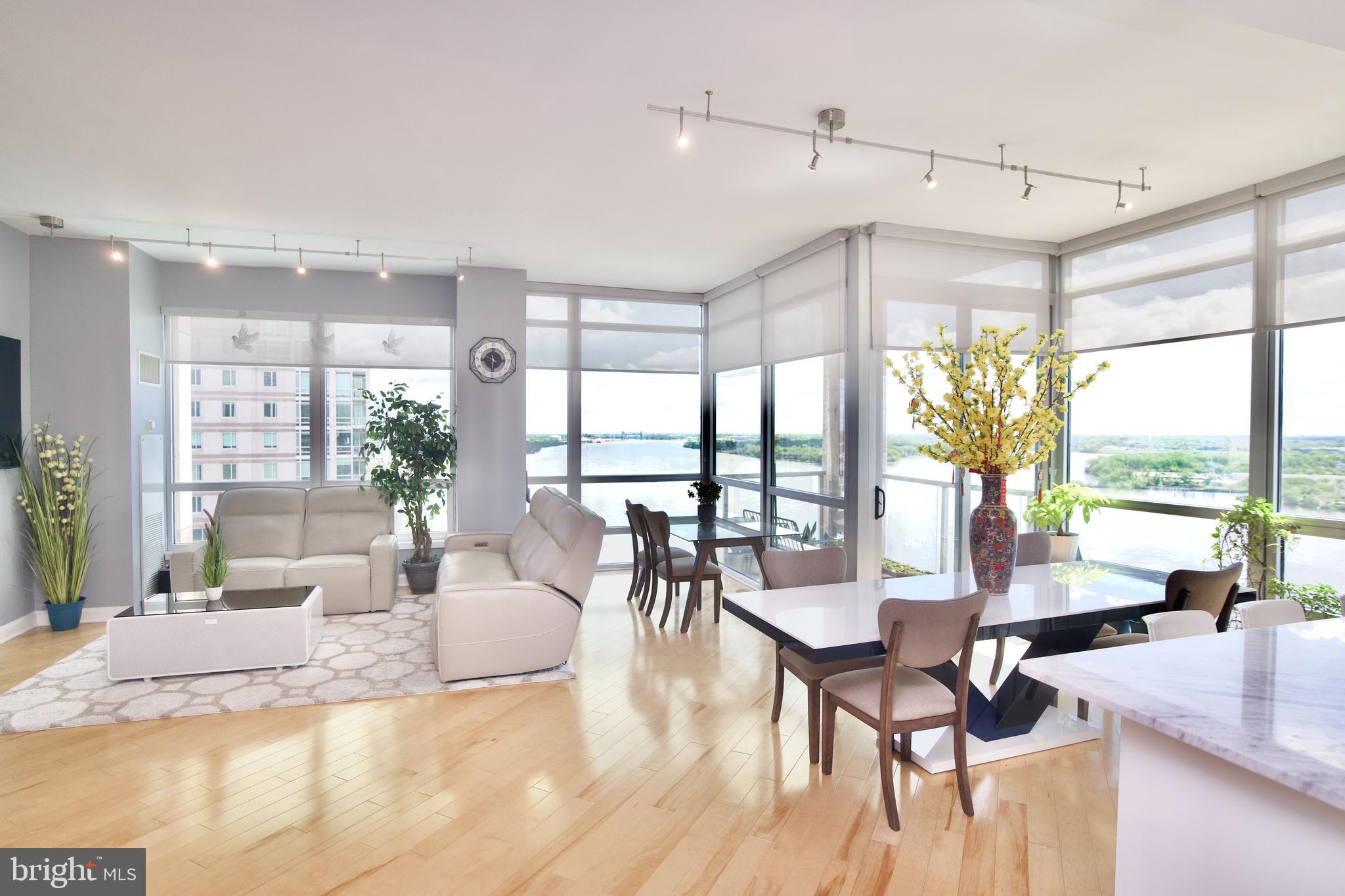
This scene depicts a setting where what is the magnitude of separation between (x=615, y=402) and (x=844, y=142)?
12.8ft

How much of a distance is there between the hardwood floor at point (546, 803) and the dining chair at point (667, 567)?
1346mm

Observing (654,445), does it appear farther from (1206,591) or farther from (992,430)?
(1206,591)

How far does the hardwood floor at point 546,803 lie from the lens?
7.04ft

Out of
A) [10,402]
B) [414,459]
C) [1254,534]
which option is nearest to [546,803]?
[414,459]

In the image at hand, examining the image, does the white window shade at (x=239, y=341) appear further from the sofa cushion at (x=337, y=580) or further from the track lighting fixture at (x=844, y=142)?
the track lighting fixture at (x=844, y=142)

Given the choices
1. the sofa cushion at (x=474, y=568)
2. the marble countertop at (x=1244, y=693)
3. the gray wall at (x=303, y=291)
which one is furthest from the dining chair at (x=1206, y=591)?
the gray wall at (x=303, y=291)

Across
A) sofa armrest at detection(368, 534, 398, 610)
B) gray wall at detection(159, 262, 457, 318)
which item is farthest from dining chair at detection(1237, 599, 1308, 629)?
gray wall at detection(159, 262, 457, 318)

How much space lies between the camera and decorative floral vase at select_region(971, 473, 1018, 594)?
288 centimetres

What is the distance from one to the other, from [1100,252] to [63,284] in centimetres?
740

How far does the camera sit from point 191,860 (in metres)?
2.22

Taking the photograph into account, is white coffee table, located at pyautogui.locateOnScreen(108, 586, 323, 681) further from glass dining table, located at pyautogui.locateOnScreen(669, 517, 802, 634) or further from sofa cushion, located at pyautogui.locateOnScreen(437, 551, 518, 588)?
glass dining table, located at pyautogui.locateOnScreen(669, 517, 802, 634)

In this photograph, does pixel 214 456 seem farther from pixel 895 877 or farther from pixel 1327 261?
pixel 1327 261

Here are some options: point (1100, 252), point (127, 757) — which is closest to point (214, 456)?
point (127, 757)

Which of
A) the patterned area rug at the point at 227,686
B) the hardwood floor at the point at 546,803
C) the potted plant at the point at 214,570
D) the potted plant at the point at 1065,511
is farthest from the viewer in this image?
the potted plant at the point at 1065,511
